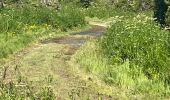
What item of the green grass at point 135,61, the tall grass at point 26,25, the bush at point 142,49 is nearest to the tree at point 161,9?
the tall grass at point 26,25

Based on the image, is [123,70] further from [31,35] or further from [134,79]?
[31,35]

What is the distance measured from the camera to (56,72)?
46.4 ft

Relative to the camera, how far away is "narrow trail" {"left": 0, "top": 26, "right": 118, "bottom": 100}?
11.3m

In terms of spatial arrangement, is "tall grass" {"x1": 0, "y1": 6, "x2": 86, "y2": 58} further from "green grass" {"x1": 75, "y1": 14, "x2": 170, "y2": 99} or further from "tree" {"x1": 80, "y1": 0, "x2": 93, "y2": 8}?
"tree" {"x1": 80, "y1": 0, "x2": 93, "y2": 8}

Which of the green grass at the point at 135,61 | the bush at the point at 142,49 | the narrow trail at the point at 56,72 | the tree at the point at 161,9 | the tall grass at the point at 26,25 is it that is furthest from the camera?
the tree at the point at 161,9

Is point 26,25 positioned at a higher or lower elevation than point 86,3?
higher

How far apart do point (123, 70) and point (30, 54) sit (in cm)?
549

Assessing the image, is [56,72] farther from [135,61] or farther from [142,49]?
[142,49]

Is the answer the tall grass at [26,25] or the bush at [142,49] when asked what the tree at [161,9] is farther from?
the bush at [142,49]

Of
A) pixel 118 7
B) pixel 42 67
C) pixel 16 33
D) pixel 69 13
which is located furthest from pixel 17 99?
pixel 118 7

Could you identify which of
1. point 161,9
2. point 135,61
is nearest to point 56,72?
point 135,61

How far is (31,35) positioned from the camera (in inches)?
901

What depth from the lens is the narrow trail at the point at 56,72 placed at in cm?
1134

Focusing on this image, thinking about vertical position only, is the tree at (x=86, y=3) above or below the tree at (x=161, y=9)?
below
